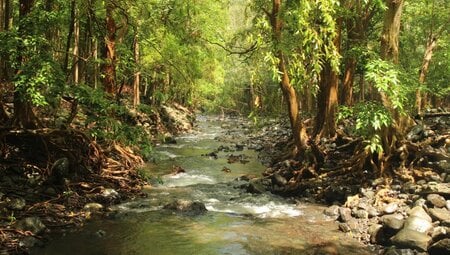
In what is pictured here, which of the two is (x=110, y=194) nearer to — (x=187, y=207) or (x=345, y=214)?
(x=187, y=207)

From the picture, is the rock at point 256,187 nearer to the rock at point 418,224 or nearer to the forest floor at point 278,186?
the forest floor at point 278,186

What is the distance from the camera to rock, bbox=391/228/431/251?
875 cm

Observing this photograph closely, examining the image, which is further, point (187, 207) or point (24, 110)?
point (187, 207)

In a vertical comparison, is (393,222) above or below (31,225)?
above

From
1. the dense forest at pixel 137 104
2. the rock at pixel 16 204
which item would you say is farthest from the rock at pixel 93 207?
the rock at pixel 16 204

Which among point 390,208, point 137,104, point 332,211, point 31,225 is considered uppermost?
point 137,104

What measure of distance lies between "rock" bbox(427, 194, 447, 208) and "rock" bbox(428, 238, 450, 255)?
193 cm

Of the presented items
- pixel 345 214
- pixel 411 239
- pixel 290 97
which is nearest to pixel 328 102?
pixel 290 97

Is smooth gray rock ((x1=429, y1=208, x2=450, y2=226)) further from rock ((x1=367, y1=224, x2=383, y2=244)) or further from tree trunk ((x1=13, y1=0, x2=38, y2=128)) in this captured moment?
tree trunk ((x1=13, y1=0, x2=38, y2=128))

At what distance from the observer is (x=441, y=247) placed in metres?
8.29

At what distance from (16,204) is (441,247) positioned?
900cm

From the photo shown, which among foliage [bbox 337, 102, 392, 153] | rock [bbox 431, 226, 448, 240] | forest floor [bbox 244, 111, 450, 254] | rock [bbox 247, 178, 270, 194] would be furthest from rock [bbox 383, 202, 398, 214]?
rock [bbox 247, 178, 270, 194]

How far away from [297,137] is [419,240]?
25.8 feet

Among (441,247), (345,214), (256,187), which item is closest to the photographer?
(441,247)
